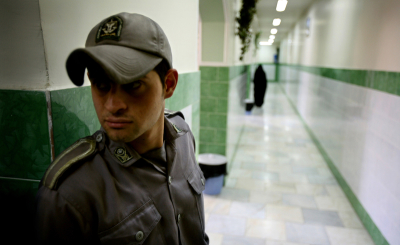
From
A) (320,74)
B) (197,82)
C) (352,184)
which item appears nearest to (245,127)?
(320,74)

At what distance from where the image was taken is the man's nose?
695 mm

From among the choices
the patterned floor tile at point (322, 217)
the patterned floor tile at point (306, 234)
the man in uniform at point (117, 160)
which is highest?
the man in uniform at point (117, 160)

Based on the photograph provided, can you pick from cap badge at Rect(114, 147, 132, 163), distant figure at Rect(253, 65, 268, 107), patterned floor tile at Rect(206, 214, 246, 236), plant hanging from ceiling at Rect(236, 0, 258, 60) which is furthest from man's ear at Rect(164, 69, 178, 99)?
distant figure at Rect(253, 65, 268, 107)

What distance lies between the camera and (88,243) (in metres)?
0.71

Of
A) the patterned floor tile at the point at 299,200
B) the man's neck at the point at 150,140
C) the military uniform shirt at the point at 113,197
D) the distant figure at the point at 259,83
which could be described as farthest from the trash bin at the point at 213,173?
the distant figure at the point at 259,83

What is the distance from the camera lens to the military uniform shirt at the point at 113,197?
0.66 meters

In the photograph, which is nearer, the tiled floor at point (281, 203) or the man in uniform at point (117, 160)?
the man in uniform at point (117, 160)

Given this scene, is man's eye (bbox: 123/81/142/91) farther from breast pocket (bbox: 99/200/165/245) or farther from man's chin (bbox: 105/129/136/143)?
breast pocket (bbox: 99/200/165/245)

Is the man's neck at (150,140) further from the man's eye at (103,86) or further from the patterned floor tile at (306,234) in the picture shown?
the patterned floor tile at (306,234)

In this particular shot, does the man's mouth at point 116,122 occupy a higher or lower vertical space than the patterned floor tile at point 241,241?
higher

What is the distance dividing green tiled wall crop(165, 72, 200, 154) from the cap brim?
3.02 ft

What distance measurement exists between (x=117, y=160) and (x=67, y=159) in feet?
0.42

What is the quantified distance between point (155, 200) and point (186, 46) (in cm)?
147

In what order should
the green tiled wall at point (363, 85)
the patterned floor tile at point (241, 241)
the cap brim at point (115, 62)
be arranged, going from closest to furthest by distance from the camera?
the cap brim at point (115, 62), the green tiled wall at point (363, 85), the patterned floor tile at point (241, 241)
